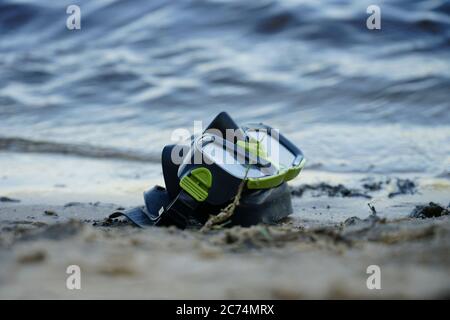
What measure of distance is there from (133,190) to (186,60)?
12.2 ft

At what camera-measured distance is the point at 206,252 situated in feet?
6.40

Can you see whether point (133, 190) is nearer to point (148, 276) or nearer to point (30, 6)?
point (148, 276)

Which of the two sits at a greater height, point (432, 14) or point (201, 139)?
point (432, 14)

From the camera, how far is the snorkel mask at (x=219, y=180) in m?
2.73

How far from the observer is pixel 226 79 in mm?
7105

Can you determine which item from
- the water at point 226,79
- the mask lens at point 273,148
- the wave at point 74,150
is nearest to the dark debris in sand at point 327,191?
the water at point 226,79

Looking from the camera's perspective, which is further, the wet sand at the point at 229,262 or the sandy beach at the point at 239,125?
the sandy beach at the point at 239,125

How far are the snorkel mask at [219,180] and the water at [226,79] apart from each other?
5.00 ft

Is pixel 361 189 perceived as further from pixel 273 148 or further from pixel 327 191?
pixel 273 148

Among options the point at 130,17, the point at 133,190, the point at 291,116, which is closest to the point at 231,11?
the point at 130,17

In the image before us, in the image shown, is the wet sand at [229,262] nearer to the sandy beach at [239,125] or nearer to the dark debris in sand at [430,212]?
the sandy beach at [239,125]

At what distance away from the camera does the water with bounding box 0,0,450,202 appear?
17.3 ft

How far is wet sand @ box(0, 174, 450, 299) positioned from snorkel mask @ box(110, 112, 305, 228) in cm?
32

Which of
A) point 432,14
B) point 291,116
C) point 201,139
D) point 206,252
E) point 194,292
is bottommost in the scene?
point 194,292
